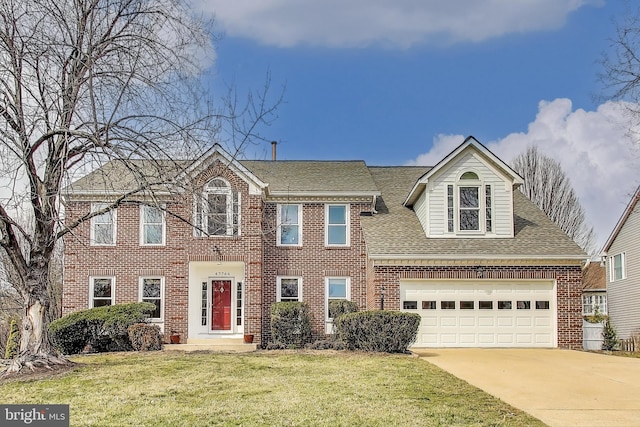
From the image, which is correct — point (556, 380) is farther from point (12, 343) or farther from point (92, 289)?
point (12, 343)

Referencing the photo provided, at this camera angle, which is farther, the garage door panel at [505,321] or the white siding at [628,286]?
the white siding at [628,286]

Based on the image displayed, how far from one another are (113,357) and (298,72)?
29.2ft

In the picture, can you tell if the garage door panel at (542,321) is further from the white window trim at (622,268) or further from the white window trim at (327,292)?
the white window trim at (622,268)

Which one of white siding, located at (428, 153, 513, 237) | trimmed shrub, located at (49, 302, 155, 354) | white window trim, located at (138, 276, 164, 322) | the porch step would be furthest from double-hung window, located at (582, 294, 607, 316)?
trimmed shrub, located at (49, 302, 155, 354)

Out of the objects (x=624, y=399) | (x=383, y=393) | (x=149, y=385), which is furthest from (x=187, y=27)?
(x=624, y=399)

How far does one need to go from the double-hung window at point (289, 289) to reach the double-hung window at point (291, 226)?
127cm

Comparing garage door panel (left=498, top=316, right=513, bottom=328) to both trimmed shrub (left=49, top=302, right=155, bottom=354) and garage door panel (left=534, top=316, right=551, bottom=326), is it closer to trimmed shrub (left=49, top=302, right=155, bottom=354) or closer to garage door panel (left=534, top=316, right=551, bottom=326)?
garage door panel (left=534, top=316, right=551, bottom=326)

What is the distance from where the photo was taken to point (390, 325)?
17828 mm

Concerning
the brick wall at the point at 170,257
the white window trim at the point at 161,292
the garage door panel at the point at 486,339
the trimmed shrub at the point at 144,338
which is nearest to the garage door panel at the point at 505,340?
the garage door panel at the point at 486,339

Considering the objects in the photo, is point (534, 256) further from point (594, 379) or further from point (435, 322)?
point (594, 379)

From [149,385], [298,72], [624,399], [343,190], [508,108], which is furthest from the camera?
[343,190]

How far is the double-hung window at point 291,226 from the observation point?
23562mm

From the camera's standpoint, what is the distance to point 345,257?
23469 mm

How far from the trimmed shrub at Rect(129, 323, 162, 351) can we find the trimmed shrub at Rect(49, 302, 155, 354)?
44 cm
